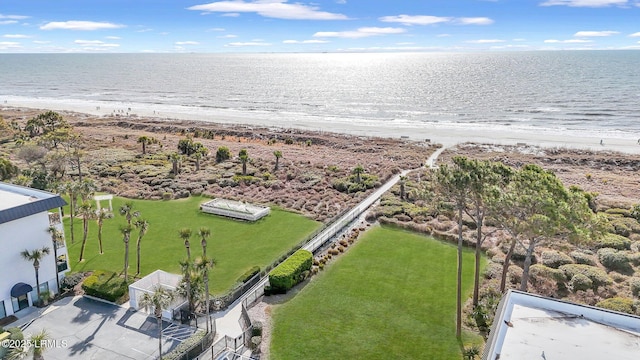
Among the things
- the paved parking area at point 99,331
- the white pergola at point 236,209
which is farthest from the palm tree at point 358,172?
the paved parking area at point 99,331

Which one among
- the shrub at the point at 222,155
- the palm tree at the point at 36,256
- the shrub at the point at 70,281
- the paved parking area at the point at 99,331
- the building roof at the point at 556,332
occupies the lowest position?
the paved parking area at the point at 99,331

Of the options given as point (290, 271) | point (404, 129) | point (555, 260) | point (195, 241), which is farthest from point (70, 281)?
point (404, 129)

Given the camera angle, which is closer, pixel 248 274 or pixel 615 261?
pixel 248 274

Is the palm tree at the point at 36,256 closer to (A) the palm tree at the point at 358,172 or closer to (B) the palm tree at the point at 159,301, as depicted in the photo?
(B) the palm tree at the point at 159,301

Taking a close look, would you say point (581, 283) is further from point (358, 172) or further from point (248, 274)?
point (358, 172)

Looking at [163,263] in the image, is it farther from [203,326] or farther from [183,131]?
[183,131]
